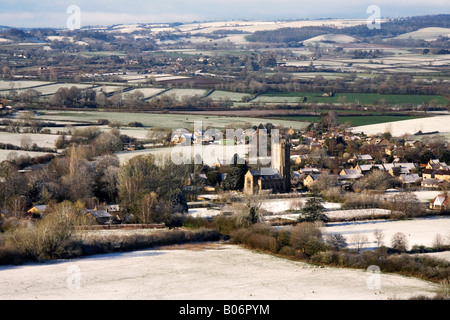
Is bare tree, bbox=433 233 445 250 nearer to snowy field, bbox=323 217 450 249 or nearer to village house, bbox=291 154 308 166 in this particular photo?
snowy field, bbox=323 217 450 249

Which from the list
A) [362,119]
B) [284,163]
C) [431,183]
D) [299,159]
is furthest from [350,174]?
[362,119]

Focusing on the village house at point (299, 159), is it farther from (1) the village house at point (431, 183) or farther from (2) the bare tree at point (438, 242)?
(2) the bare tree at point (438, 242)

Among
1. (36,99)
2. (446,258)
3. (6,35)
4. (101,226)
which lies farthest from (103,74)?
(446,258)

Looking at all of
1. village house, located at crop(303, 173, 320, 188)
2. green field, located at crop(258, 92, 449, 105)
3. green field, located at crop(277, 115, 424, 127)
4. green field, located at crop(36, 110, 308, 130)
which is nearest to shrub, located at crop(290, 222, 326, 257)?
village house, located at crop(303, 173, 320, 188)

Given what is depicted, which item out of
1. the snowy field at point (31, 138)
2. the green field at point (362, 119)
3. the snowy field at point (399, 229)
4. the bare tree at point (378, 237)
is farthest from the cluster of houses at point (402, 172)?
the green field at point (362, 119)

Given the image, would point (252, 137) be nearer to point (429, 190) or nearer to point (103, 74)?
point (429, 190)

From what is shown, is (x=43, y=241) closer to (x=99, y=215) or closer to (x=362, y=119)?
(x=99, y=215)
